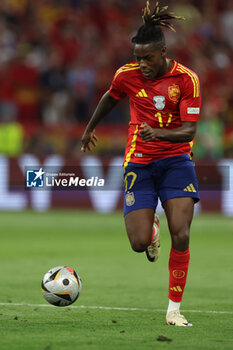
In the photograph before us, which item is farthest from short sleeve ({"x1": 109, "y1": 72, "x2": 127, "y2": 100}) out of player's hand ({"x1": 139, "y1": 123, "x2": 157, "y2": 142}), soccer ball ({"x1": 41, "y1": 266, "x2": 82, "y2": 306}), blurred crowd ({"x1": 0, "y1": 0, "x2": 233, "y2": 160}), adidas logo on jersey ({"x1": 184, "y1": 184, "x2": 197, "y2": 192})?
blurred crowd ({"x1": 0, "y1": 0, "x2": 233, "y2": 160})

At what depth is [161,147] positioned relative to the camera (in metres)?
6.57

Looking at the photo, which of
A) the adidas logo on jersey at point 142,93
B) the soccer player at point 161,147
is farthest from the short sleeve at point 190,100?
the adidas logo on jersey at point 142,93

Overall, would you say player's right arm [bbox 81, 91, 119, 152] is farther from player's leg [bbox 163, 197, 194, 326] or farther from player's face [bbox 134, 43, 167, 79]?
player's leg [bbox 163, 197, 194, 326]

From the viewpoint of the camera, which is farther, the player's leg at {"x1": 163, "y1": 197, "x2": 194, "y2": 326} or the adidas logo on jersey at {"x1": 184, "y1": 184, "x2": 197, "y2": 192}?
the adidas logo on jersey at {"x1": 184, "y1": 184, "x2": 197, "y2": 192}

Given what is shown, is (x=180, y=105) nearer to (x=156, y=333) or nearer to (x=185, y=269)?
(x=185, y=269)

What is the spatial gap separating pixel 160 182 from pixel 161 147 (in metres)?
0.29

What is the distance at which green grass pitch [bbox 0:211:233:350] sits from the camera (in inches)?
222

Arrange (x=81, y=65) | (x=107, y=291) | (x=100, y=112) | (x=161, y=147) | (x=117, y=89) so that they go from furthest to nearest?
(x=81, y=65), (x=107, y=291), (x=100, y=112), (x=117, y=89), (x=161, y=147)

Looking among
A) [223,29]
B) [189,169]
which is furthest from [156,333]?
[223,29]

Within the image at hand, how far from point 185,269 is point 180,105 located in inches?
51.6

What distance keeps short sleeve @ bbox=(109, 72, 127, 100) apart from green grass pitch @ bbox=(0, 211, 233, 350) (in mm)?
1872

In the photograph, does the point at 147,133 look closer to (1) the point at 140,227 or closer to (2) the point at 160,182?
(2) the point at 160,182

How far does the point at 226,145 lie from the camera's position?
744 inches

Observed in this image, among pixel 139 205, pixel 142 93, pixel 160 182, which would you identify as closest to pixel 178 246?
pixel 139 205
